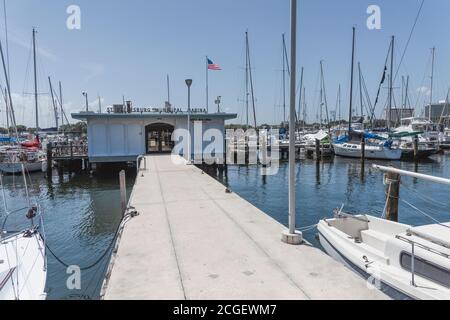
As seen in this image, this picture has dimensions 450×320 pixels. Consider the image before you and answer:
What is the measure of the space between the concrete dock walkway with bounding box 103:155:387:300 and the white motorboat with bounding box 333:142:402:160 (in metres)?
33.7

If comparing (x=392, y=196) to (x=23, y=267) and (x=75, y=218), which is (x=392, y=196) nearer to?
(x=23, y=267)

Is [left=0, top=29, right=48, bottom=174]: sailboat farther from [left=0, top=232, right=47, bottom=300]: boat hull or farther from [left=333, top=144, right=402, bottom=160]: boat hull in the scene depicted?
[left=333, top=144, right=402, bottom=160]: boat hull

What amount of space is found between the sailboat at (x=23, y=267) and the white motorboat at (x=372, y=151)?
124 feet

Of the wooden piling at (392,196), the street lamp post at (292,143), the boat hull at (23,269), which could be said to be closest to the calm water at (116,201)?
the wooden piling at (392,196)

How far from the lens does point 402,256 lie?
701 cm

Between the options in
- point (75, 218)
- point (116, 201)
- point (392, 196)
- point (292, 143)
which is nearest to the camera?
point (292, 143)

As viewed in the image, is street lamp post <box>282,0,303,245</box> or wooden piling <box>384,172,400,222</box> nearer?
street lamp post <box>282,0,303,245</box>

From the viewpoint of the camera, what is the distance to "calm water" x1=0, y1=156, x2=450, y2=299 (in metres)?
11.6

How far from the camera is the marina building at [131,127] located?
27.0 metres

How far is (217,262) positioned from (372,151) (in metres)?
38.0

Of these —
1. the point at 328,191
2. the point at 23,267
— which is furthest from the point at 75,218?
the point at 328,191

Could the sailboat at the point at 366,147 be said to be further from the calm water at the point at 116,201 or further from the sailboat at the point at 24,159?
the sailboat at the point at 24,159

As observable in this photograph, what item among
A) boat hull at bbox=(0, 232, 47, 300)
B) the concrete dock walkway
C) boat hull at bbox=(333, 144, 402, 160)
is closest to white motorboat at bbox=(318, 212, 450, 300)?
the concrete dock walkway
